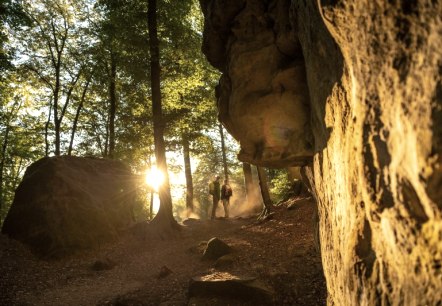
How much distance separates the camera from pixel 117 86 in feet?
68.5

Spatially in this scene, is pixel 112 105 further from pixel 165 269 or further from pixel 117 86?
pixel 165 269

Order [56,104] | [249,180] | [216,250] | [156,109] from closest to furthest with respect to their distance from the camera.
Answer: [216,250] < [156,109] < [249,180] < [56,104]

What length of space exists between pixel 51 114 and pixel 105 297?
74.7 ft

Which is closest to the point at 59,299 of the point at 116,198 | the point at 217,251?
the point at 217,251

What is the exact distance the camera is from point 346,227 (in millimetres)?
3768

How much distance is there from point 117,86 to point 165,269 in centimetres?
1599

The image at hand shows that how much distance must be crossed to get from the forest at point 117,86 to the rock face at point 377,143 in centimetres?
931

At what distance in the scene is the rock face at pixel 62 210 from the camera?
410 inches

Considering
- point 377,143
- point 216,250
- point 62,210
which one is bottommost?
point 216,250

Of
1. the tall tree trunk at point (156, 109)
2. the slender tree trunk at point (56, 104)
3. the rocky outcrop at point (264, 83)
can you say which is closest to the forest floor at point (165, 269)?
the tall tree trunk at point (156, 109)

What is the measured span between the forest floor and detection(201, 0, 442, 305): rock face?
6.47 ft

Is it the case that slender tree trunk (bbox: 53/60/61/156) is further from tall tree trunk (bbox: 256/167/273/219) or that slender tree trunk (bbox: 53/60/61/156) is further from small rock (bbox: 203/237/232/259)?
small rock (bbox: 203/237/232/259)

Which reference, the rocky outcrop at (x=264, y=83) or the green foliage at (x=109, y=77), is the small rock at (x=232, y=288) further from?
the green foliage at (x=109, y=77)

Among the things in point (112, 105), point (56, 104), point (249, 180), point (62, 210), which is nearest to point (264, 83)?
point (62, 210)
